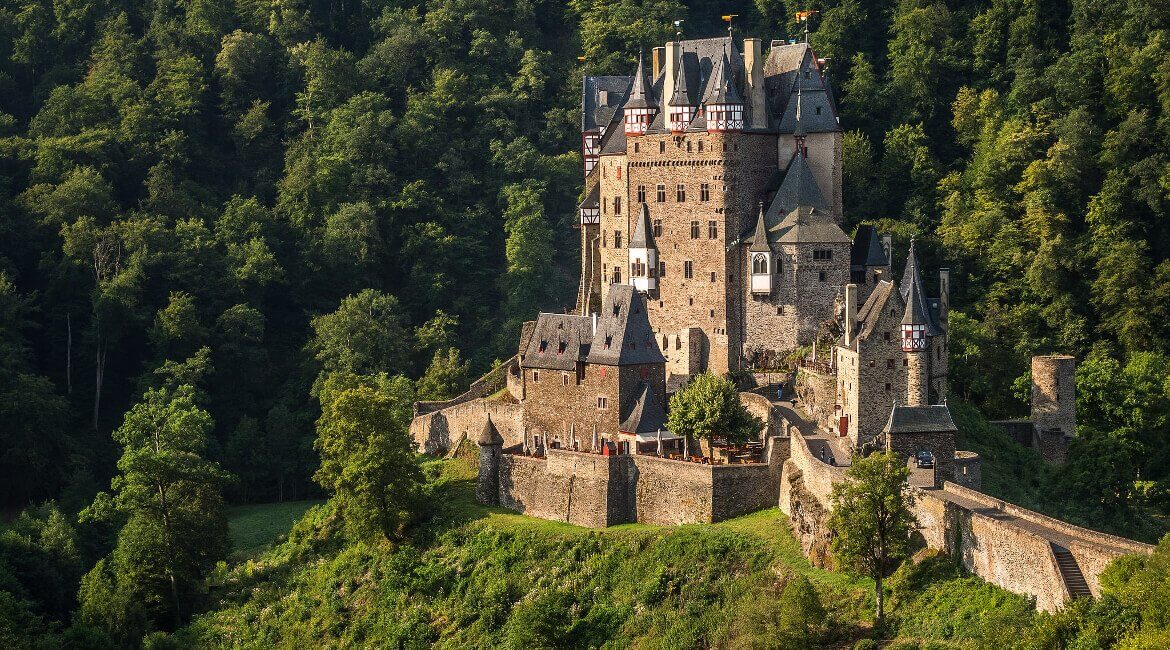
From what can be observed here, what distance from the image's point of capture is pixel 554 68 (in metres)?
96.7

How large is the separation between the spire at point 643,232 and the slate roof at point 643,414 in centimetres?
741

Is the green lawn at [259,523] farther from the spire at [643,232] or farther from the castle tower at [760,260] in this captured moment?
the castle tower at [760,260]

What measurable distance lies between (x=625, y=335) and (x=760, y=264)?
6.86 metres

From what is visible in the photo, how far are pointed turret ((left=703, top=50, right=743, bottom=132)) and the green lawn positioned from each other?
2253cm

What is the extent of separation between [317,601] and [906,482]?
2189 centimetres

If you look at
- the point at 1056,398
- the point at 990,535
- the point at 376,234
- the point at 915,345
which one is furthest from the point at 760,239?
the point at 376,234

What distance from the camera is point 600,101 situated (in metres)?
72.6

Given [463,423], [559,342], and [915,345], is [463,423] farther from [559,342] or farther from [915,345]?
[915,345]

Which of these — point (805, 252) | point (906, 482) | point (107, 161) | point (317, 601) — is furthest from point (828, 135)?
point (107, 161)

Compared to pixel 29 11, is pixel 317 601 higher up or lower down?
lower down

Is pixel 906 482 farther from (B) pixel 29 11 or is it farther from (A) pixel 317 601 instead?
(B) pixel 29 11

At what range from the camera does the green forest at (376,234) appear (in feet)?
211

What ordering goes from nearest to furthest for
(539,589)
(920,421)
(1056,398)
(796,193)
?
1. (920,421)
2. (539,589)
3. (1056,398)
4. (796,193)

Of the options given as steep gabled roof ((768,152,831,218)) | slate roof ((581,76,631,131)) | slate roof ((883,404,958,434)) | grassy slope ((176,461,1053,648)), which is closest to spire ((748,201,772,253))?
steep gabled roof ((768,152,831,218))
